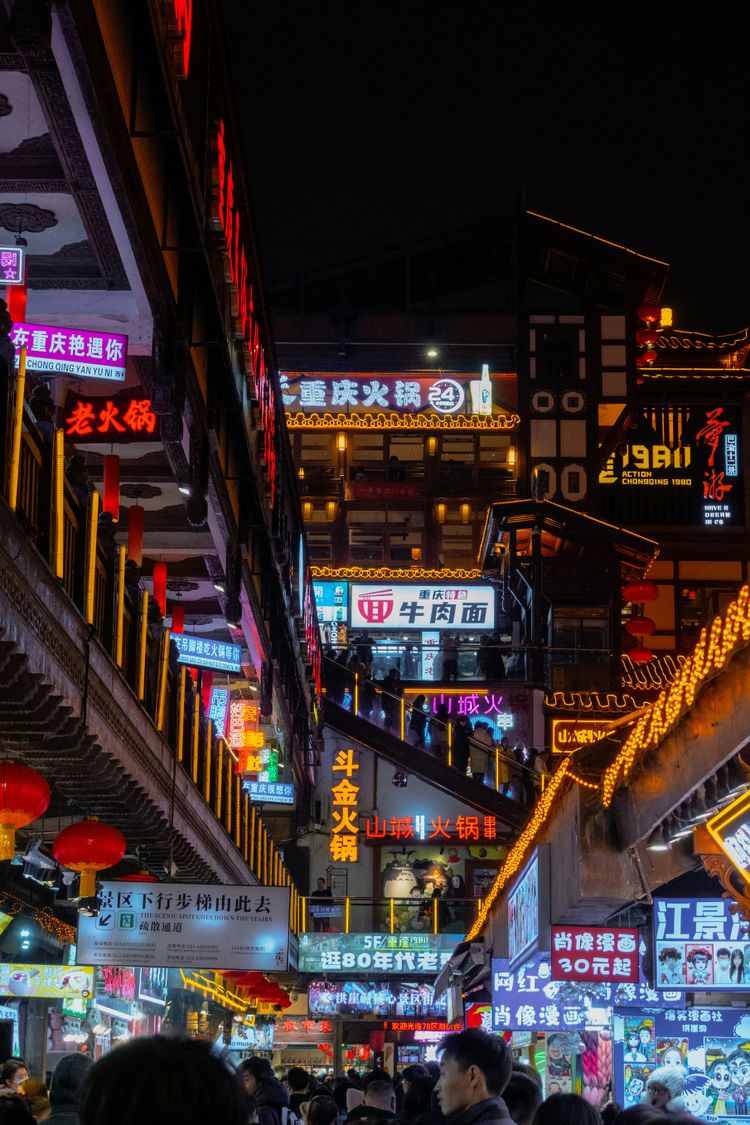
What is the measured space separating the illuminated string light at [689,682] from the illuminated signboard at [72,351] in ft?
15.7

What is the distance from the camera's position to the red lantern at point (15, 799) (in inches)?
325

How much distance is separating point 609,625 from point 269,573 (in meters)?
14.9

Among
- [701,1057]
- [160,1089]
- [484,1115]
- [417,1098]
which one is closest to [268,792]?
[701,1057]

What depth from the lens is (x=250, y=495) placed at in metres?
17.8

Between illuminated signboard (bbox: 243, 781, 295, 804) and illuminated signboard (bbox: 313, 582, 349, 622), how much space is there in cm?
1199

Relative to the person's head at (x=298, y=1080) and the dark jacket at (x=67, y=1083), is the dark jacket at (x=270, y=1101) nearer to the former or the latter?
the person's head at (x=298, y=1080)

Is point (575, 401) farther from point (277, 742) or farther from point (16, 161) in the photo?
point (16, 161)

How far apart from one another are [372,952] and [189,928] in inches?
589

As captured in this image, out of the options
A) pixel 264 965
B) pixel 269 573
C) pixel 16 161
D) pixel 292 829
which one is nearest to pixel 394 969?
pixel 292 829

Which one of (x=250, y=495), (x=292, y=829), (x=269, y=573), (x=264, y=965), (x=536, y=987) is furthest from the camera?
(x=292, y=829)

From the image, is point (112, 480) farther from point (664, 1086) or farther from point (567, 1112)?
point (567, 1112)

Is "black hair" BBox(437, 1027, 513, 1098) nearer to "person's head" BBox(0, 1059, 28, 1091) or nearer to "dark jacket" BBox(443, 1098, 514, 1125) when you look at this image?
"dark jacket" BBox(443, 1098, 514, 1125)

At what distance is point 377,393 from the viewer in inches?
1569

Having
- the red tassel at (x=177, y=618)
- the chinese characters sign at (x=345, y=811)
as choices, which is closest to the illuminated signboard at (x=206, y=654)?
the red tassel at (x=177, y=618)
